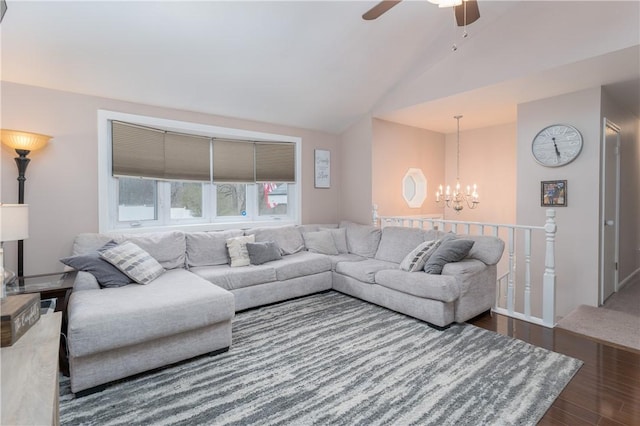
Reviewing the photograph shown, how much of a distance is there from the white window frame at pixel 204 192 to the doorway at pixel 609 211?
370cm

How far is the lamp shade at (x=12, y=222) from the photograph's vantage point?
1.92 meters

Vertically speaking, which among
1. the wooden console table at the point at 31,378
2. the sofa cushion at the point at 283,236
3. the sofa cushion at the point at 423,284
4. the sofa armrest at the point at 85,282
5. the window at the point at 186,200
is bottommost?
the sofa cushion at the point at 423,284

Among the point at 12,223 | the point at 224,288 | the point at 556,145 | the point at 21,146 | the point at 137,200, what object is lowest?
the point at 224,288

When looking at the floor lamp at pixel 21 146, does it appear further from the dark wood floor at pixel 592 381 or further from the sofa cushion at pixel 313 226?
the dark wood floor at pixel 592 381

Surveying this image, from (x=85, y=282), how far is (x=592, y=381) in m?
3.64

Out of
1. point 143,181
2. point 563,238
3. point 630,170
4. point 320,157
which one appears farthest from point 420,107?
point 143,181

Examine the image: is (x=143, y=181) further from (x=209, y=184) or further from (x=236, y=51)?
(x=236, y=51)

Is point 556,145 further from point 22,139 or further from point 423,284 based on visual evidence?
point 22,139

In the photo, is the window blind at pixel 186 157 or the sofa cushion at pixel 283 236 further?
the sofa cushion at pixel 283 236

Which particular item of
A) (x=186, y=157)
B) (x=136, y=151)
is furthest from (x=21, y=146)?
(x=186, y=157)

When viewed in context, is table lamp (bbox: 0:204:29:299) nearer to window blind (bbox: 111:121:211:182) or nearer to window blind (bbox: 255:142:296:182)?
window blind (bbox: 111:121:211:182)

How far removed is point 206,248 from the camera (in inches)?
142

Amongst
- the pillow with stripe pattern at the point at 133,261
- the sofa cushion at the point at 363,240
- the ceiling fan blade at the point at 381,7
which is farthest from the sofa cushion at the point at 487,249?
the pillow with stripe pattern at the point at 133,261

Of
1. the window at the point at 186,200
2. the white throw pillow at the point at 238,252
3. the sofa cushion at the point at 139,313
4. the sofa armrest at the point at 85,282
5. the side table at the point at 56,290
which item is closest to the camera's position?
the sofa cushion at the point at 139,313
